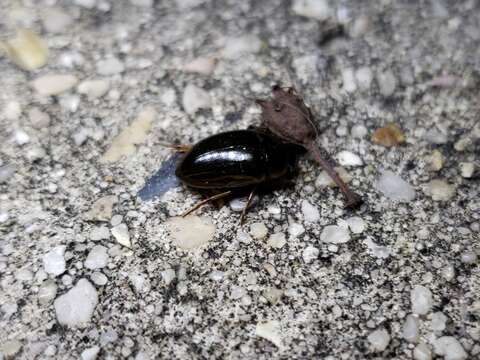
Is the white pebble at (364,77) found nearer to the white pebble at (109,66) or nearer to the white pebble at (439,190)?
the white pebble at (439,190)

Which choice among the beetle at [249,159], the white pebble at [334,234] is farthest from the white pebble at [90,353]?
the white pebble at [334,234]

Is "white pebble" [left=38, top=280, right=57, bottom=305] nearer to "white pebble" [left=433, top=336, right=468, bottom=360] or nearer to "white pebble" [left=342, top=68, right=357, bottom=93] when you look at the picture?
"white pebble" [left=433, top=336, right=468, bottom=360]

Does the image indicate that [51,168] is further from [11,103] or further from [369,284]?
[369,284]

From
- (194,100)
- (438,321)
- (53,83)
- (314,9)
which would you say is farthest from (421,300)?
(53,83)

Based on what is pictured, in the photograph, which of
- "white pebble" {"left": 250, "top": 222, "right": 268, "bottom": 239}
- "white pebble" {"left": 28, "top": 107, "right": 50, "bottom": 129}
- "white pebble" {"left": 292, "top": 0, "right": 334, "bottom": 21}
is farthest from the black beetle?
"white pebble" {"left": 292, "top": 0, "right": 334, "bottom": 21}

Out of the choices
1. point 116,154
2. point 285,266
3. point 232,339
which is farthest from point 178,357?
point 116,154

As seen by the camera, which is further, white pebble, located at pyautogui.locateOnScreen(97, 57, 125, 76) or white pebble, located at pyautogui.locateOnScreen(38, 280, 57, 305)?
white pebble, located at pyautogui.locateOnScreen(97, 57, 125, 76)
